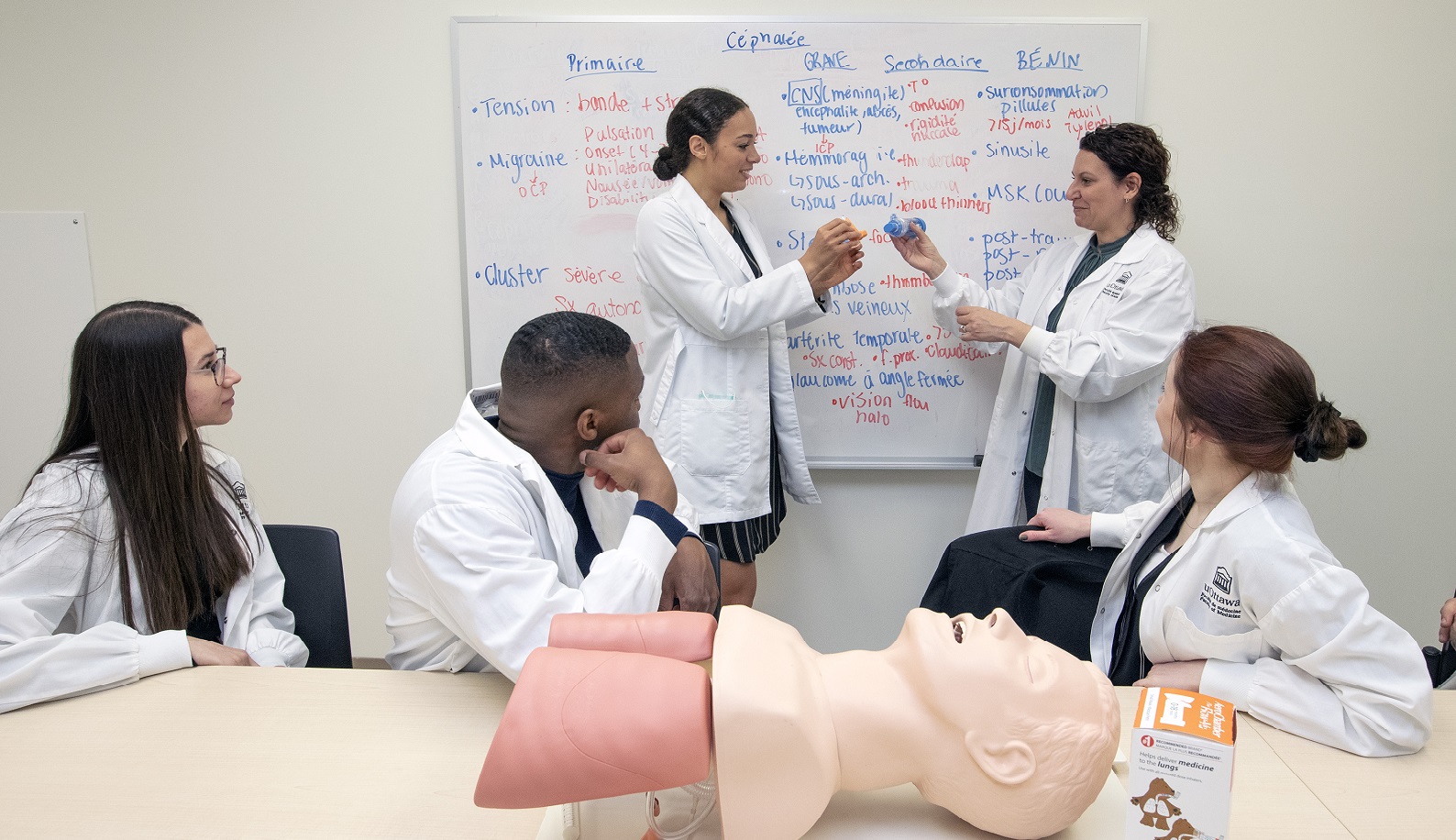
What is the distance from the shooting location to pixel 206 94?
260 centimetres

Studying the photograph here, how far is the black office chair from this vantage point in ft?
5.21

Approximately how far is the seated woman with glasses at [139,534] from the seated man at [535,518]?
30cm

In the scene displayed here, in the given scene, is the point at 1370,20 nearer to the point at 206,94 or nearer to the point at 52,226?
the point at 206,94

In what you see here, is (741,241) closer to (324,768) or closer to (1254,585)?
(1254,585)

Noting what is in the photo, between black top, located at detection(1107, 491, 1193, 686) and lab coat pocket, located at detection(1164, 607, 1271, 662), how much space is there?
120 mm

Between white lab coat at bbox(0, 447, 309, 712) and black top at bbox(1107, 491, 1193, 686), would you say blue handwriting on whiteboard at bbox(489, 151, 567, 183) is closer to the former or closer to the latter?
white lab coat at bbox(0, 447, 309, 712)

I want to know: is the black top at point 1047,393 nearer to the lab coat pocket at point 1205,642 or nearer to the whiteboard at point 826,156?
the whiteboard at point 826,156

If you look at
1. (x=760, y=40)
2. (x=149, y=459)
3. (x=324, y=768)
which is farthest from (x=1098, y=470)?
(x=149, y=459)

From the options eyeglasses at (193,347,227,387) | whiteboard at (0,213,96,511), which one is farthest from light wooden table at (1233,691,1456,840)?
whiteboard at (0,213,96,511)

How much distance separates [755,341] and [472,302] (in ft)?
2.76

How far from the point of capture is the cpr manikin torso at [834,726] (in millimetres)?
818

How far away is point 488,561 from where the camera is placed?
46.3 inches

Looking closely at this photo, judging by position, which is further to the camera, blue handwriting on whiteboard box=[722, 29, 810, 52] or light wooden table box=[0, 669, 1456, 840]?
blue handwriting on whiteboard box=[722, 29, 810, 52]

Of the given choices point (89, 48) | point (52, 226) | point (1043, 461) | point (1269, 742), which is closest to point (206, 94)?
point (89, 48)
